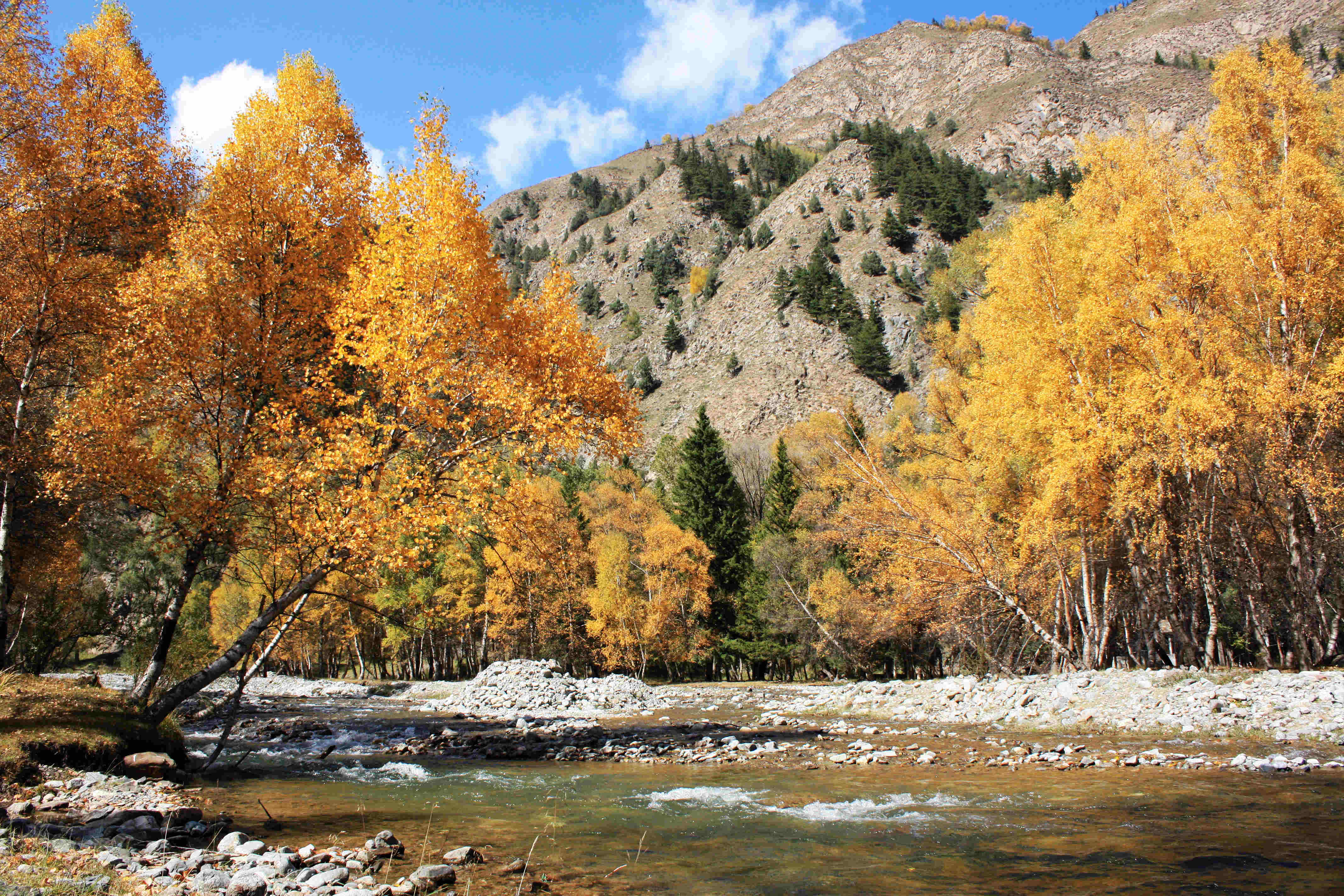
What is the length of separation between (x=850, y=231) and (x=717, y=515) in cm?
8234

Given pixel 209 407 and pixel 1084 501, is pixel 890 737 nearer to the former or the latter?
pixel 1084 501

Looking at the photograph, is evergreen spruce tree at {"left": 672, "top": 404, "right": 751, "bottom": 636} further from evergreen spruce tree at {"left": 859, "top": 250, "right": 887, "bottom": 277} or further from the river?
evergreen spruce tree at {"left": 859, "top": 250, "right": 887, "bottom": 277}

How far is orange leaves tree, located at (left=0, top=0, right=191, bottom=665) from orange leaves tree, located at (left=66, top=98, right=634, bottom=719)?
2122 millimetres

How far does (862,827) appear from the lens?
8398 millimetres

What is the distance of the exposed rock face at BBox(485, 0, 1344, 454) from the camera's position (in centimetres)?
9512

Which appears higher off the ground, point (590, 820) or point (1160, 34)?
point (1160, 34)

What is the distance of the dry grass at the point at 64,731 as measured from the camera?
8531 millimetres

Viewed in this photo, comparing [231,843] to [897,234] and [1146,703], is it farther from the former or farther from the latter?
[897,234]

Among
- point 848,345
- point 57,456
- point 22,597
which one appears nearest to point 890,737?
point 57,456

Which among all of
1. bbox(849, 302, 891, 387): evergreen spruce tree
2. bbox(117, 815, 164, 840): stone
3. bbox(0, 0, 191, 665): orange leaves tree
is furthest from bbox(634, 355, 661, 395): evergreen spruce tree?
bbox(117, 815, 164, 840): stone

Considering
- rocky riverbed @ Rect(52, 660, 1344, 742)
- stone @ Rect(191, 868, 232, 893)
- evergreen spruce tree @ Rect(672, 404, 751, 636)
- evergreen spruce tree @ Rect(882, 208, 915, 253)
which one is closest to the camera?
stone @ Rect(191, 868, 232, 893)

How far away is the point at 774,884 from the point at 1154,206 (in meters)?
19.8

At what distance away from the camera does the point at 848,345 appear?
312 ft

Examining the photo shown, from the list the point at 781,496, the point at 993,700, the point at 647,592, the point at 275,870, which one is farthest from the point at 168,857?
the point at 781,496
